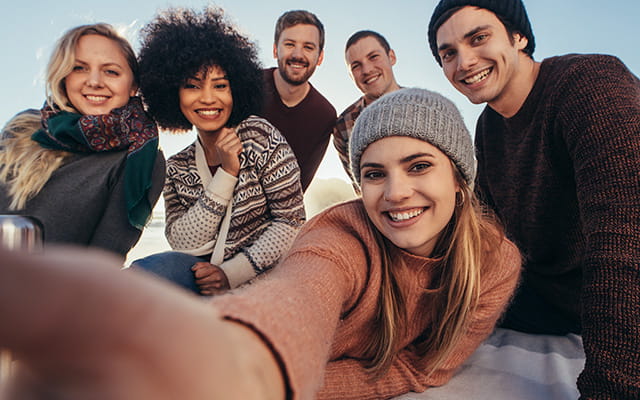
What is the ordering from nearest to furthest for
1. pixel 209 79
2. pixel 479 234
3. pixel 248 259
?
pixel 479 234, pixel 248 259, pixel 209 79

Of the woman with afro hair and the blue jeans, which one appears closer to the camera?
the blue jeans

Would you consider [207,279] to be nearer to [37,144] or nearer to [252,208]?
[252,208]

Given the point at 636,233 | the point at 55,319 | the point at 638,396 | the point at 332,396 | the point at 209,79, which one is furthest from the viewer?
the point at 209,79

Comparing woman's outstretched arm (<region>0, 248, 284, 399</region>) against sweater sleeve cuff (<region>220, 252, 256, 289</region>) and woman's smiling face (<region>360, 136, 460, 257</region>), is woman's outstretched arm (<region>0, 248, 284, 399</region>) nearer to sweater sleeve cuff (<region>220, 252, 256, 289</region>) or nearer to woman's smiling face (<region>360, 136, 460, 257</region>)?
woman's smiling face (<region>360, 136, 460, 257</region>)

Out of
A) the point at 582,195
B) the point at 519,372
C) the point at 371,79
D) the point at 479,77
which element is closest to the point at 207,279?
the point at 519,372

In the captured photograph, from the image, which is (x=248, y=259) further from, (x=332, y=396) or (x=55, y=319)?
(x=55, y=319)

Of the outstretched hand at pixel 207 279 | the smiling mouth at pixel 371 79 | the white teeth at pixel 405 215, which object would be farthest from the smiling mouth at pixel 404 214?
the smiling mouth at pixel 371 79

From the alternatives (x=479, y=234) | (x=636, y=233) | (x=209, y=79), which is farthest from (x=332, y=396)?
(x=209, y=79)

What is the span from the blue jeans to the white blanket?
87 cm

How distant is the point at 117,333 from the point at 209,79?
189 cm

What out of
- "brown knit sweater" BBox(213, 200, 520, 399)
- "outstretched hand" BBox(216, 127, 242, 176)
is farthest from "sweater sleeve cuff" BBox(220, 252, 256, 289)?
"brown knit sweater" BBox(213, 200, 520, 399)

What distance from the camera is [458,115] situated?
139 cm

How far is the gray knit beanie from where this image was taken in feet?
4.11

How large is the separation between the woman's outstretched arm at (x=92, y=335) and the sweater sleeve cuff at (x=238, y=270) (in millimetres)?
1462
